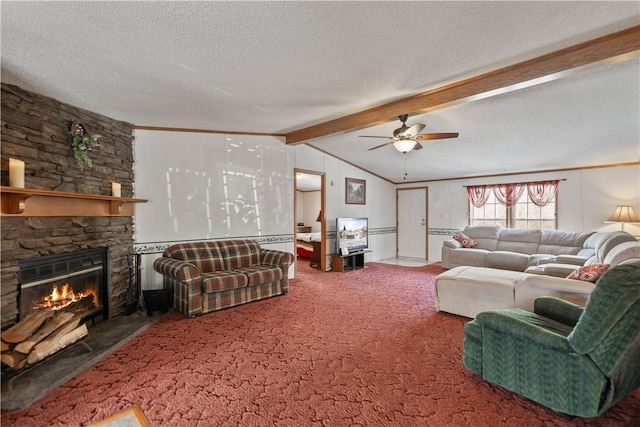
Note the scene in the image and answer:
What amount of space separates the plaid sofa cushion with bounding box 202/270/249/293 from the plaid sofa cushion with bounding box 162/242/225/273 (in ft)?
0.73

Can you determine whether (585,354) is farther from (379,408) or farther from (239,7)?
(239,7)

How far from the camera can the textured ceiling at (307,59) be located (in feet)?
6.16

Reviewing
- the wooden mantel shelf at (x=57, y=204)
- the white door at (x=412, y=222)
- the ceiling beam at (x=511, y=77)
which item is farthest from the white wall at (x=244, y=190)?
the ceiling beam at (x=511, y=77)

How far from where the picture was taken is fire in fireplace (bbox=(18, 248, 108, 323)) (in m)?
2.64

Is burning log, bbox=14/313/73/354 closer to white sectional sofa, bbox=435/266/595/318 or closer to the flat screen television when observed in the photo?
white sectional sofa, bbox=435/266/595/318

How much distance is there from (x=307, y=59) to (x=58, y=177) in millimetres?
2791

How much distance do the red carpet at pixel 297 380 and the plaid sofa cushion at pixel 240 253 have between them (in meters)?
0.97

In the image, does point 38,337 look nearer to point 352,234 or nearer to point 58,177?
point 58,177

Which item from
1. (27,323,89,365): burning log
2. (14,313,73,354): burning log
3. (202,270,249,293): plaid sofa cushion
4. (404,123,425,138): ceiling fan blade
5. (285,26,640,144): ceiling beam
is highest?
(285,26,640,144): ceiling beam

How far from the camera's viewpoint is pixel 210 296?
3.61 m

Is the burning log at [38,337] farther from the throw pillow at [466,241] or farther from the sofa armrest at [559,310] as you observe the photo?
the throw pillow at [466,241]

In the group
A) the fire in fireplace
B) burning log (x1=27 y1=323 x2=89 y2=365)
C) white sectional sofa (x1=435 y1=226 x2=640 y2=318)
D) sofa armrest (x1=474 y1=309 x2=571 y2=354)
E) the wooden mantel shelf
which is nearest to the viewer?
sofa armrest (x1=474 y1=309 x2=571 y2=354)

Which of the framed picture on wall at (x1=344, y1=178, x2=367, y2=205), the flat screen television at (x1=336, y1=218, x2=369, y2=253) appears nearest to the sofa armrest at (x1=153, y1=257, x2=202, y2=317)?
the flat screen television at (x1=336, y1=218, x2=369, y2=253)

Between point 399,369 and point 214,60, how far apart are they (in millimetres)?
2945
